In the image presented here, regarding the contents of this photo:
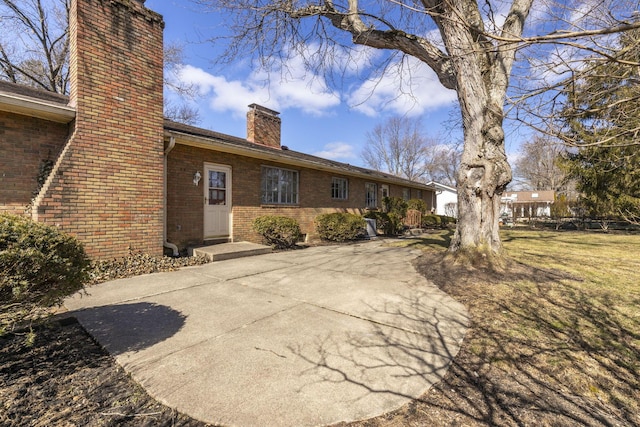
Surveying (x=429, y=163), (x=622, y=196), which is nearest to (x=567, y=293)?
(x=622, y=196)

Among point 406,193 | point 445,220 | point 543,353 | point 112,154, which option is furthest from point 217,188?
point 445,220

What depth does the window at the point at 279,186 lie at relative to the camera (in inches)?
397

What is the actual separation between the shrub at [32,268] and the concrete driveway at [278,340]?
770mm

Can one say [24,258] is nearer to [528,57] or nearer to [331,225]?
[528,57]

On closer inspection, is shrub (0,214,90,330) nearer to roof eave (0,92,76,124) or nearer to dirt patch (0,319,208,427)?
dirt patch (0,319,208,427)

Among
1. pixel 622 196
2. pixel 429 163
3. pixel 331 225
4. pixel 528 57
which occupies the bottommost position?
pixel 331 225

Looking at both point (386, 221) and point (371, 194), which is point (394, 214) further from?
point (371, 194)

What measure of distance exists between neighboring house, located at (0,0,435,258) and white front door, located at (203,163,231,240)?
0.10 feet

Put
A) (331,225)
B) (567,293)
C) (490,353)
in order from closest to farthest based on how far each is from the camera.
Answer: (490,353) < (567,293) < (331,225)

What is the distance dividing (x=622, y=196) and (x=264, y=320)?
19.2 metres

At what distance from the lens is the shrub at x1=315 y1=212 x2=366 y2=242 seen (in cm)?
1097

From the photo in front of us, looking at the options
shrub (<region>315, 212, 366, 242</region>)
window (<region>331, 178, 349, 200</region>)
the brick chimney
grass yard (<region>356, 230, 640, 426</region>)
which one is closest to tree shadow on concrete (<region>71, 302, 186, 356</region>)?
grass yard (<region>356, 230, 640, 426</region>)

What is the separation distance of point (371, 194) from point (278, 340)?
47.2ft

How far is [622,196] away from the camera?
14422 millimetres
